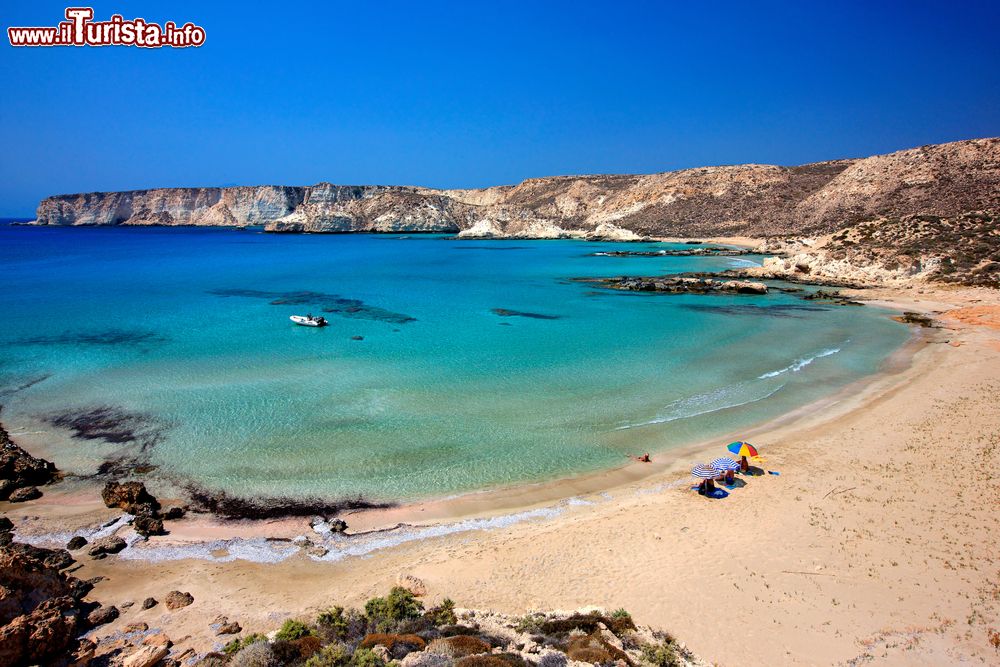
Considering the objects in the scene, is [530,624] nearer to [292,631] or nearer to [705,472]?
[292,631]

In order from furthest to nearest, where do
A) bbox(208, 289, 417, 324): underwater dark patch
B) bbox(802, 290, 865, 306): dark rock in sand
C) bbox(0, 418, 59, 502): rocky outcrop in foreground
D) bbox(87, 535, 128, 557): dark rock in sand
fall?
bbox(802, 290, 865, 306): dark rock in sand → bbox(208, 289, 417, 324): underwater dark patch → bbox(0, 418, 59, 502): rocky outcrop in foreground → bbox(87, 535, 128, 557): dark rock in sand

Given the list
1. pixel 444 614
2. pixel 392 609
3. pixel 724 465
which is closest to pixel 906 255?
pixel 724 465

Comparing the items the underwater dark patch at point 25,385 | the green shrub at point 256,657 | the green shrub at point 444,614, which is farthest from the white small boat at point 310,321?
the green shrub at point 256,657

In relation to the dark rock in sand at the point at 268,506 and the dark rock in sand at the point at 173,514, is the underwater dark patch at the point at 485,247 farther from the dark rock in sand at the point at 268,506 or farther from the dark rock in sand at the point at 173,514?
the dark rock in sand at the point at 173,514

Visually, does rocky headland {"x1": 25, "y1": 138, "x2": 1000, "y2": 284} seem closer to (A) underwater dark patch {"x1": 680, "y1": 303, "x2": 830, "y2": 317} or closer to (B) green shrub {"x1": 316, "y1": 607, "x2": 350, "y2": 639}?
(A) underwater dark patch {"x1": 680, "y1": 303, "x2": 830, "y2": 317}

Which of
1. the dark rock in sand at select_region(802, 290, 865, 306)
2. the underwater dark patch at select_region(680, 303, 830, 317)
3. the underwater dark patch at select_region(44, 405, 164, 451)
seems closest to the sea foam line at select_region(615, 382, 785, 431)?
the underwater dark patch at select_region(44, 405, 164, 451)
